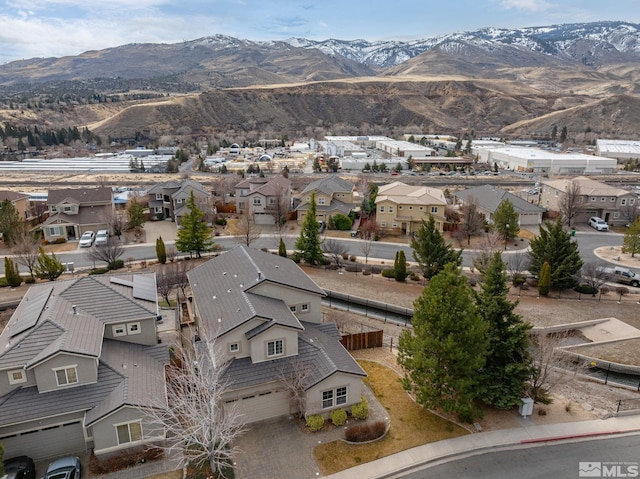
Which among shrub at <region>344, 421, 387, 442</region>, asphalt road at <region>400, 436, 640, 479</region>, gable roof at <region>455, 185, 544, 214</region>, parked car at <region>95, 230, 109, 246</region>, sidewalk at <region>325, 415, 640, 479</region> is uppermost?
gable roof at <region>455, 185, 544, 214</region>

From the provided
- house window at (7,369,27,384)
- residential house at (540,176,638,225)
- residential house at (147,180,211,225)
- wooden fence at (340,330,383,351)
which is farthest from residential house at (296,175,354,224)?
house window at (7,369,27,384)

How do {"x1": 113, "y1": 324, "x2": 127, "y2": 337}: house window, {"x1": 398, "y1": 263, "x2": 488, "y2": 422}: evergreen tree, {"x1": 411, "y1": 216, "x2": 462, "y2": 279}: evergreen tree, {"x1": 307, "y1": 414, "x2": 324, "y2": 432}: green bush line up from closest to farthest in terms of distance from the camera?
1. {"x1": 398, "y1": 263, "x2": 488, "y2": 422}: evergreen tree
2. {"x1": 307, "y1": 414, "x2": 324, "y2": 432}: green bush
3. {"x1": 113, "y1": 324, "x2": 127, "y2": 337}: house window
4. {"x1": 411, "y1": 216, "x2": 462, "y2": 279}: evergreen tree

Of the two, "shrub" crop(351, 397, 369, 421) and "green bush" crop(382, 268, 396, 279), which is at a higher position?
"green bush" crop(382, 268, 396, 279)

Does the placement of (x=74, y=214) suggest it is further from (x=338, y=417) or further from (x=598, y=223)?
(x=598, y=223)

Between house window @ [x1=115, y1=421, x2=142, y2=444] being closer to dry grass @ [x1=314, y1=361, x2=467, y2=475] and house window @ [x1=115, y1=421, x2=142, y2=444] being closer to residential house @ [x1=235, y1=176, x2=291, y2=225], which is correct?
dry grass @ [x1=314, y1=361, x2=467, y2=475]
